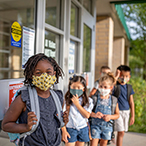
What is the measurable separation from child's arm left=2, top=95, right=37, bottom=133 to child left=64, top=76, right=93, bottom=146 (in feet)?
4.04

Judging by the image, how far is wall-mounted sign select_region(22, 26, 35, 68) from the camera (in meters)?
2.37

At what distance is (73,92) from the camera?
8.92 ft

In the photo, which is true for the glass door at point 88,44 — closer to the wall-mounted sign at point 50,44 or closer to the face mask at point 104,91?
the wall-mounted sign at point 50,44

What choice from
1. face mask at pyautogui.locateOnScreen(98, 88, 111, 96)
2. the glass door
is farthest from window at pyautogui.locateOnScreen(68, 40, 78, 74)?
face mask at pyautogui.locateOnScreen(98, 88, 111, 96)

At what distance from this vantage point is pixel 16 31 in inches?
87.5

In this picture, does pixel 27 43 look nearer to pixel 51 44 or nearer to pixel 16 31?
pixel 16 31

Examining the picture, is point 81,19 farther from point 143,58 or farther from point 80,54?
point 143,58

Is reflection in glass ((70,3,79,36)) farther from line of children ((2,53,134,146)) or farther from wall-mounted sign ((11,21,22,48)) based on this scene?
wall-mounted sign ((11,21,22,48))

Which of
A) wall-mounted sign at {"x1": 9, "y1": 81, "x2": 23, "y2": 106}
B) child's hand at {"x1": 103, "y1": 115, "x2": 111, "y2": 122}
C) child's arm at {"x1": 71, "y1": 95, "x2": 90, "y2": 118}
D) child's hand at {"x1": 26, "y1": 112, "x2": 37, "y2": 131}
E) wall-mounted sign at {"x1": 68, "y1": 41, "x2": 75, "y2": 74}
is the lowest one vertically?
child's hand at {"x1": 103, "y1": 115, "x2": 111, "y2": 122}

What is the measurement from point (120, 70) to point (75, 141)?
170 centimetres

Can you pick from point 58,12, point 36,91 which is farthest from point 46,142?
point 58,12

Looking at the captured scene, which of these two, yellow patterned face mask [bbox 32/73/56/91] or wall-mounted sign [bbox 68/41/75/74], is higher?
wall-mounted sign [bbox 68/41/75/74]

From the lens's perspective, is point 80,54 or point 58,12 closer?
point 58,12

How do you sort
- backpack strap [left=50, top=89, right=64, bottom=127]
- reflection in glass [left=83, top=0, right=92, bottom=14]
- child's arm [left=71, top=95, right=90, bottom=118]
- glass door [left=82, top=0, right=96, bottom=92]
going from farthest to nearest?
1. reflection in glass [left=83, top=0, right=92, bottom=14]
2. glass door [left=82, top=0, right=96, bottom=92]
3. child's arm [left=71, top=95, right=90, bottom=118]
4. backpack strap [left=50, top=89, right=64, bottom=127]
